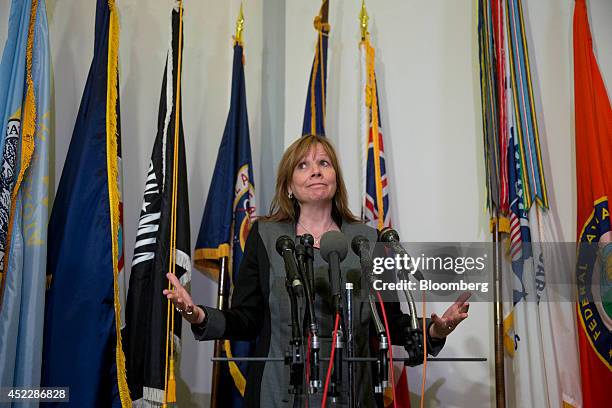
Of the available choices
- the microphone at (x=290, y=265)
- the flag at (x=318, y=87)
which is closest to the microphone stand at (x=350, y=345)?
the microphone at (x=290, y=265)

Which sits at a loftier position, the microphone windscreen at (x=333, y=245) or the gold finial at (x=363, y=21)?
the gold finial at (x=363, y=21)

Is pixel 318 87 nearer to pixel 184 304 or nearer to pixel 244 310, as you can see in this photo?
pixel 244 310

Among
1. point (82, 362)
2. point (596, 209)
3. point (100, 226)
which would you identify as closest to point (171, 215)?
point (100, 226)

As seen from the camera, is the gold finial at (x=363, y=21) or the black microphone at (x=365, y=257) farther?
the gold finial at (x=363, y=21)

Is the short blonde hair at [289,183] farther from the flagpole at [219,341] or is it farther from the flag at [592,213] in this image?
the flag at [592,213]

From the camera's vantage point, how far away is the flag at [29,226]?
2109mm

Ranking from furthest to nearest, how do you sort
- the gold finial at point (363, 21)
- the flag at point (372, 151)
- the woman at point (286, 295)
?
the gold finial at point (363, 21) < the flag at point (372, 151) < the woman at point (286, 295)

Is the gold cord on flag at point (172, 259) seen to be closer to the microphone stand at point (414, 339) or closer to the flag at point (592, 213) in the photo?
the microphone stand at point (414, 339)

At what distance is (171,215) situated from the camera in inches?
101

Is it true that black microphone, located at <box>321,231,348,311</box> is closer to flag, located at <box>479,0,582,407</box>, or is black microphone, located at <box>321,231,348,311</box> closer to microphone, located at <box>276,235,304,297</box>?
microphone, located at <box>276,235,304,297</box>

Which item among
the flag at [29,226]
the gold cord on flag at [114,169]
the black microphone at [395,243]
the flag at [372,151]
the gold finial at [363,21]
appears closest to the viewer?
the black microphone at [395,243]

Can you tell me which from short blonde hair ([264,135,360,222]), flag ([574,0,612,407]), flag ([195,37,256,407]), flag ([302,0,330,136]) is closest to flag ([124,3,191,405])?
flag ([195,37,256,407])

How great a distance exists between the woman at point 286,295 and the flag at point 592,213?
0.92 metres

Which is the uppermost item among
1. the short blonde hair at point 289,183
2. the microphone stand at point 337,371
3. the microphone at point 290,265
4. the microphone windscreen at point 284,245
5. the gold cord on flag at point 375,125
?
the gold cord on flag at point 375,125
